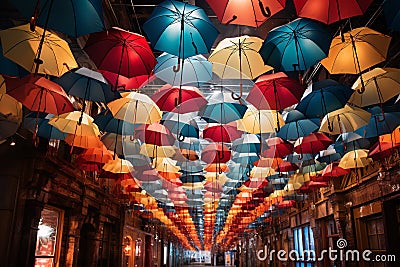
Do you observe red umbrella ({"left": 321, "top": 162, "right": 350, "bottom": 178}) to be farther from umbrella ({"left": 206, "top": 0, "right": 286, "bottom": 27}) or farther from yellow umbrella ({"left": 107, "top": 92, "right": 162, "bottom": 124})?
umbrella ({"left": 206, "top": 0, "right": 286, "bottom": 27})

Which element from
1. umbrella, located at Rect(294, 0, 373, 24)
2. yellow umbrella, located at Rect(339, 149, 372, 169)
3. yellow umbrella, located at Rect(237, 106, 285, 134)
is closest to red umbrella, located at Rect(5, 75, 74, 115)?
yellow umbrella, located at Rect(237, 106, 285, 134)

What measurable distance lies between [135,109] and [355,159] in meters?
4.15

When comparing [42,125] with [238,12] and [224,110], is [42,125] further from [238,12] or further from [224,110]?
[238,12]

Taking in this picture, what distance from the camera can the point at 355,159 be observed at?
256 inches

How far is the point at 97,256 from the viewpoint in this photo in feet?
33.6

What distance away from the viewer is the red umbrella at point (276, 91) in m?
4.30

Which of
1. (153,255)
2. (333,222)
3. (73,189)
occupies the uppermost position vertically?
(73,189)

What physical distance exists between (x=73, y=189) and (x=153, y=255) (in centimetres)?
1356

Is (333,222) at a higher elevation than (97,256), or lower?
higher

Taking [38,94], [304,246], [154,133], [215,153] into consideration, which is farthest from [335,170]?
[304,246]

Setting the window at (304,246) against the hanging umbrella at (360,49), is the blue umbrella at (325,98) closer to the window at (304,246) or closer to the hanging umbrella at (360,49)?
the hanging umbrella at (360,49)

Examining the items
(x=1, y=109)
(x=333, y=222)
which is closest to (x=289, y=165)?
(x=333, y=222)

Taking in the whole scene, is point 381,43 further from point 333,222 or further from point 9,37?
point 333,222

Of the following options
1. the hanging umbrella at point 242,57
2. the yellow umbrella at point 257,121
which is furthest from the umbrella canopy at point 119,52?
the yellow umbrella at point 257,121
